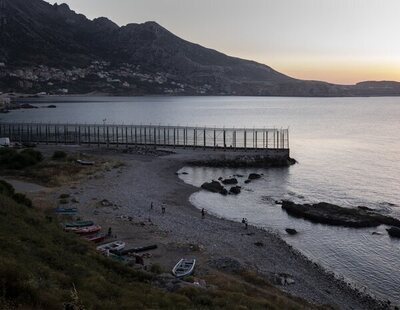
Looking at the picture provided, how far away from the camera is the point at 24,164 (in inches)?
2387

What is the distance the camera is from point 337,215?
45.2 meters

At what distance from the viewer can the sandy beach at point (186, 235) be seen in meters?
28.6

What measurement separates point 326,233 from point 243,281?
16843 millimetres

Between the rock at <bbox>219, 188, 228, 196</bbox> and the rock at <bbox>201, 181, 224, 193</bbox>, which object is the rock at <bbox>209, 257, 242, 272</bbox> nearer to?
the rock at <bbox>219, 188, 228, 196</bbox>

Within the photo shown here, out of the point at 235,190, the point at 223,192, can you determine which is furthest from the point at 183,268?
the point at 235,190

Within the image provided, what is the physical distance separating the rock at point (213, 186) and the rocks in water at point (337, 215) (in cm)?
1052

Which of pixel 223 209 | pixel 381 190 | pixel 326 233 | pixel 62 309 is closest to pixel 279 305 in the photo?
pixel 62 309

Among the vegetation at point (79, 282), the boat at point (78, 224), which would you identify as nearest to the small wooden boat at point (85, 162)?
the boat at point (78, 224)

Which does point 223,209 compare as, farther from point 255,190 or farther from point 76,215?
point 76,215

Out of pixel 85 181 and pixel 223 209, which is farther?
pixel 85 181

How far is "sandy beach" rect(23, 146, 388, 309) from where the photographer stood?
28.6 meters

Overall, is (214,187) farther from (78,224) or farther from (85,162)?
(78,224)

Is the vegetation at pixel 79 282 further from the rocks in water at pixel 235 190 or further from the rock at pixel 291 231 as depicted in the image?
the rocks in water at pixel 235 190

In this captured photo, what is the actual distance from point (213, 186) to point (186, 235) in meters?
22.4
